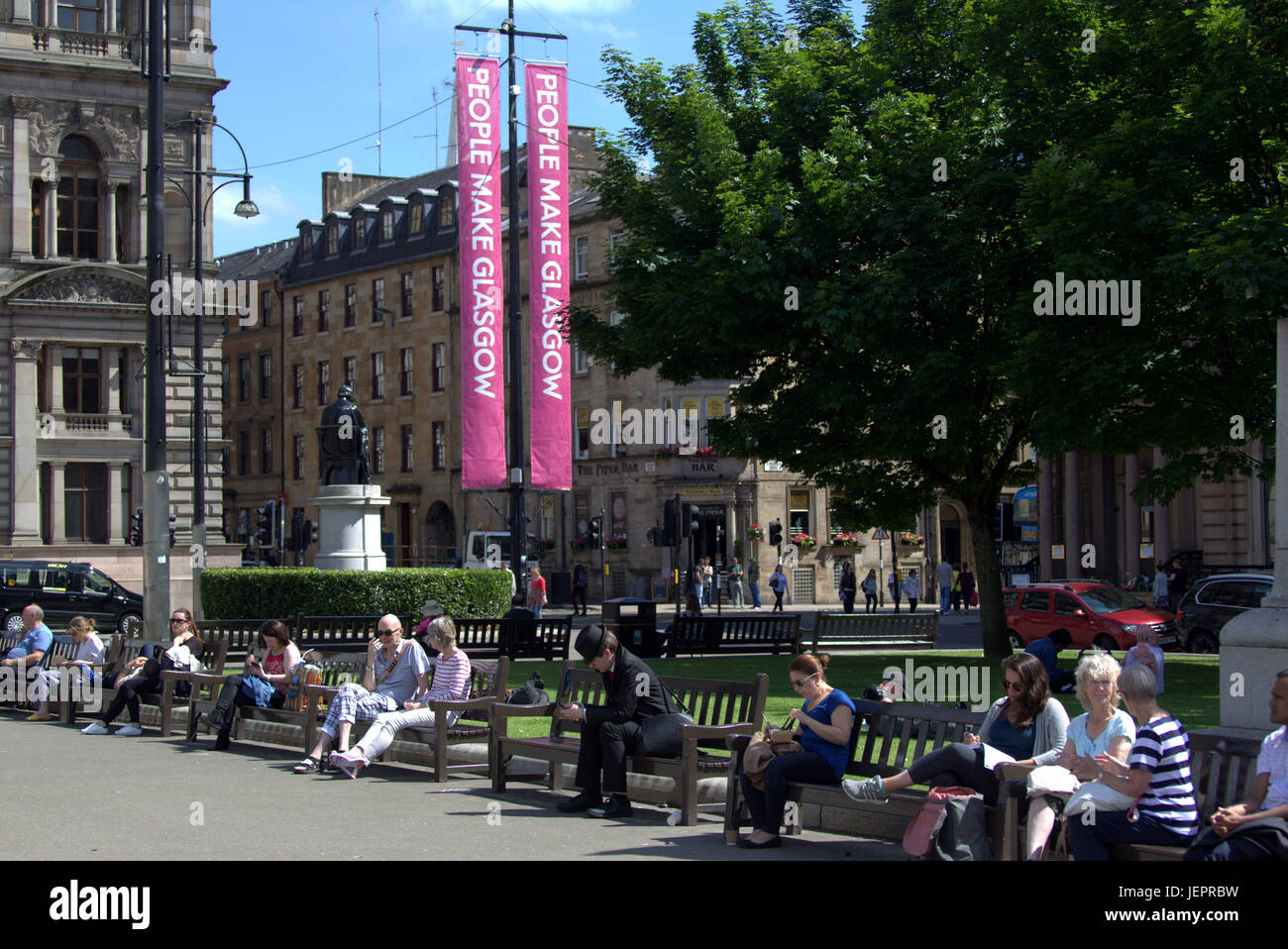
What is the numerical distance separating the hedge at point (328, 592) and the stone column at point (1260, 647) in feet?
60.2

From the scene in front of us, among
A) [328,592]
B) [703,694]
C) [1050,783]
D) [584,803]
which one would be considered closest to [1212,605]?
[328,592]

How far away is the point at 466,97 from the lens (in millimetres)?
35406

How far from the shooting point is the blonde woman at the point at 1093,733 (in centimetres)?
779

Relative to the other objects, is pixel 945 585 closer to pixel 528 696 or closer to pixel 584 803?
pixel 528 696

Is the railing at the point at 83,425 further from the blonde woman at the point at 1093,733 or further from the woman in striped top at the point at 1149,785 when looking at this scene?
the woman in striped top at the point at 1149,785

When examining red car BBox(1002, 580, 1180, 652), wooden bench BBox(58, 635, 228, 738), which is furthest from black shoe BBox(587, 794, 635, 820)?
red car BBox(1002, 580, 1180, 652)

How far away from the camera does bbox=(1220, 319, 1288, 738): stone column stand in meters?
11.0

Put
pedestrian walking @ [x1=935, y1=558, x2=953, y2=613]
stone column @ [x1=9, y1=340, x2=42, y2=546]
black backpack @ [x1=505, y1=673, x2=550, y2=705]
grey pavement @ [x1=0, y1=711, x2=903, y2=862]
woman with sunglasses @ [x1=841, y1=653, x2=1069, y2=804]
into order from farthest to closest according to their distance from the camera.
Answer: pedestrian walking @ [x1=935, y1=558, x2=953, y2=613] < stone column @ [x1=9, y1=340, x2=42, y2=546] < black backpack @ [x1=505, y1=673, x2=550, y2=705] < grey pavement @ [x1=0, y1=711, x2=903, y2=862] < woman with sunglasses @ [x1=841, y1=653, x2=1069, y2=804]

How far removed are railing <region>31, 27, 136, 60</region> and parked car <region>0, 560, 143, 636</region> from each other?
61.6 feet

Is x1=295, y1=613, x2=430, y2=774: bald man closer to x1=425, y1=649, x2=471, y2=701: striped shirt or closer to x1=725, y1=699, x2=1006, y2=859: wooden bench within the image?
x1=425, y1=649, x2=471, y2=701: striped shirt

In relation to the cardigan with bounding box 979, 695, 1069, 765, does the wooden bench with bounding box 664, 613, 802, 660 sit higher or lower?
lower

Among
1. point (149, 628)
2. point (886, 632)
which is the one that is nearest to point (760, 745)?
point (149, 628)

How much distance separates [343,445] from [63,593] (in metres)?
13.4
